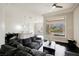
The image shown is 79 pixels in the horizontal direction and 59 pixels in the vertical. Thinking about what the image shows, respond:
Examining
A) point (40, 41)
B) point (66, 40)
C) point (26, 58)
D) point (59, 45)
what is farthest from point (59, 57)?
point (26, 58)

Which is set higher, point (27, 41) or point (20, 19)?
point (20, 19)

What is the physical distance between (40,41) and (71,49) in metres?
0.67

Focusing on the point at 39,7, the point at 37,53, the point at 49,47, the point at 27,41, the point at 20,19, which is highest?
the point at 39,7

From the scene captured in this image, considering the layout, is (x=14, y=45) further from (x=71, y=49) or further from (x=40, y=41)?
(x=71, y=49)

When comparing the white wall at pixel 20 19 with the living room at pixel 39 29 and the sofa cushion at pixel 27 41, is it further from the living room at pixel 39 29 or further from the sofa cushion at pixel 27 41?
the sofa cushion at pixel 27 41

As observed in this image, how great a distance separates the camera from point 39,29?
219cm

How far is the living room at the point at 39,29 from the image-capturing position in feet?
6.68

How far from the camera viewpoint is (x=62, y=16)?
6.95ft

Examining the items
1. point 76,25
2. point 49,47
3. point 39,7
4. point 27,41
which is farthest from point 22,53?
point 76,25

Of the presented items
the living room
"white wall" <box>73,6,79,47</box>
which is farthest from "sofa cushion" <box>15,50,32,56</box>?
"white wall" <box>73,6,79,47</box>

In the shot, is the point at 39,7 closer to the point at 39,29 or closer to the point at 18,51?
the point at 39,29

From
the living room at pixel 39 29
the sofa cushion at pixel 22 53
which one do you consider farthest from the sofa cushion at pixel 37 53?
the sofa cushion at pixel 22 53

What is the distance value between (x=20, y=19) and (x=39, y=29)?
1.55 feet

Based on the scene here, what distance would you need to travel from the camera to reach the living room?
204cm
